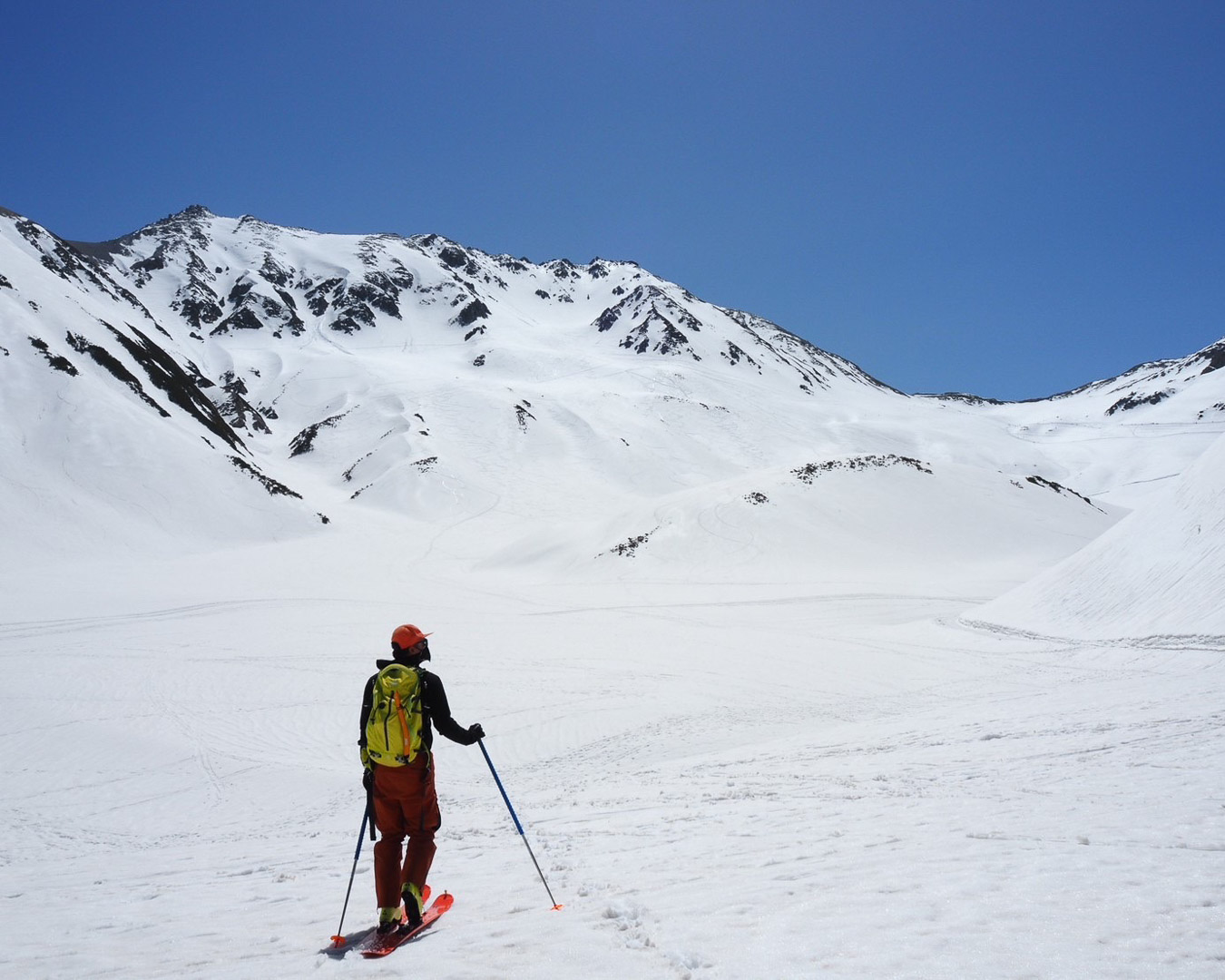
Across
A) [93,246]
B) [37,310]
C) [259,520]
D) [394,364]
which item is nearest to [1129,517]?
[259,520]

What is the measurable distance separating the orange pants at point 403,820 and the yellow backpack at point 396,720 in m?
0.11

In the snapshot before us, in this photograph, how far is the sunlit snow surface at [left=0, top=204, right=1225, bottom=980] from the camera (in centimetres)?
459

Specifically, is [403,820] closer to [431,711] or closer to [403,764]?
[403,764]

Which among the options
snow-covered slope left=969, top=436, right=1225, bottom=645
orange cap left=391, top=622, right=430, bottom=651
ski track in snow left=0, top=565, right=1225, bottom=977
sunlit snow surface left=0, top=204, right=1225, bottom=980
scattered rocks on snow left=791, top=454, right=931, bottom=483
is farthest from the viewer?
scattered rocks on snow left=791, top=454, right=931, bottom=483

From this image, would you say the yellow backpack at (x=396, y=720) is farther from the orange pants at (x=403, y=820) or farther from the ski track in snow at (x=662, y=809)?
the ski track in snow at (x=662, y=809)

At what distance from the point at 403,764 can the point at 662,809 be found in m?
3.98

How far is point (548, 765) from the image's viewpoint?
1141 cm

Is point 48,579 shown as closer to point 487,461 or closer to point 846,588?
point 846,588

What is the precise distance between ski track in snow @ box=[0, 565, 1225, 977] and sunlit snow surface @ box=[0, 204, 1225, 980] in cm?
5

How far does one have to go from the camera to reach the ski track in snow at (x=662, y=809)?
4.29 m

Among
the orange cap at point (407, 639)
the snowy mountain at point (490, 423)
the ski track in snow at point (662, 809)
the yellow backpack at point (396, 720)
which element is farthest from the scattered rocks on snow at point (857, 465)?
the yellow backpack at point (396, 720)

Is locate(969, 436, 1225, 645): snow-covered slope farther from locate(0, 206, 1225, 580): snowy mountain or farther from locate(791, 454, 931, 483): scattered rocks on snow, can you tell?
locate(791, 454, 931, 483): scattered rocks on snow

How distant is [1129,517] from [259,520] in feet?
153

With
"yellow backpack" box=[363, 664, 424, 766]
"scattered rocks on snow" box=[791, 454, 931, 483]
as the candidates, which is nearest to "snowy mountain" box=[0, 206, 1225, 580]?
"scattered rocks on snow" box=[791, 454, 931, 483]
